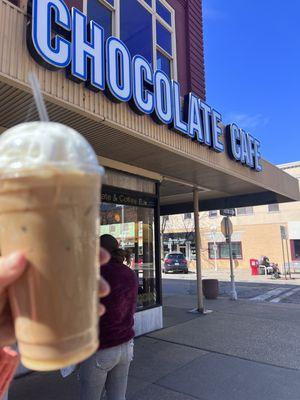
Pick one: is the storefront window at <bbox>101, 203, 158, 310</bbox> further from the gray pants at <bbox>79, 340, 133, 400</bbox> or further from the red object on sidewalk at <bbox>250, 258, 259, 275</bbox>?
the red object on sidewalk at <bbox>250, 258, 259, 275</bbox>

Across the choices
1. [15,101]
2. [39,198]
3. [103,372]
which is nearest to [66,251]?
[39,198]

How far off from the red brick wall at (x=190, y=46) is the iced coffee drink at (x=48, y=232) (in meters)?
8.81

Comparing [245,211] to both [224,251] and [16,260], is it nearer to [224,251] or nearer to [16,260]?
[224,251]

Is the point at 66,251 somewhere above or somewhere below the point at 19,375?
above

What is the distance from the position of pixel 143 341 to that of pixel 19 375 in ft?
8.09

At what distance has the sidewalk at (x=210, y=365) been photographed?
4.75 m

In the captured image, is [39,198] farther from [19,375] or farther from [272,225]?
[272,225]

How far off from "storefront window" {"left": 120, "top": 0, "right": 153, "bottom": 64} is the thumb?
731 centimetres

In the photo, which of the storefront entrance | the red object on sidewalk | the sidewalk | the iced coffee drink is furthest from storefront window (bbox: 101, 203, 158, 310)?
the red object on sidewalk

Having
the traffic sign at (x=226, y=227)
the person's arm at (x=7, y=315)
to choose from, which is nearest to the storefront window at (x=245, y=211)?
the traffic sign at (x=226, y=227)

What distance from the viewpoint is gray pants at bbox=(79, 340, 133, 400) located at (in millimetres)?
3129

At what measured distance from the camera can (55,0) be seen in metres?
3.82

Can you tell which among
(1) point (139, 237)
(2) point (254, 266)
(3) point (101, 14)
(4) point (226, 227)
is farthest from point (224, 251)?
(3) point (101, 14)

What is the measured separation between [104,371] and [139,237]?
480cm
